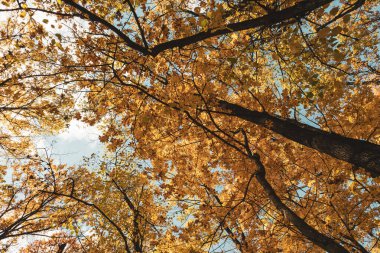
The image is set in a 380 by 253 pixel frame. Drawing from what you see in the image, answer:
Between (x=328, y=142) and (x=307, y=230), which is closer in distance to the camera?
(x=328, y=142)

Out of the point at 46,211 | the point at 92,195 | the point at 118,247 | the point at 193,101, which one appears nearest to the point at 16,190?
the point at 46,211

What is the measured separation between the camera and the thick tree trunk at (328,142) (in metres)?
3.20

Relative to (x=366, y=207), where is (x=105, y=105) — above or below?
above

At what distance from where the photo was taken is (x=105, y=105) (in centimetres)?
555

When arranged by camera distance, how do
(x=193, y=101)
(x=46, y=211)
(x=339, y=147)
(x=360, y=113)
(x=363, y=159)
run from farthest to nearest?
(x=46, y=211) < (x=360, y=113) < (x=193, y=101) < (x=339, y=147) < (x=363, y=159)

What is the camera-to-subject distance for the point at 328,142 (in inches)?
144

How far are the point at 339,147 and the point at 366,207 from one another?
371 centimetres

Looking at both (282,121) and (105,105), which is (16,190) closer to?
(105,105)

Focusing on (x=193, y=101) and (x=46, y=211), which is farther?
(x=46, y=211)

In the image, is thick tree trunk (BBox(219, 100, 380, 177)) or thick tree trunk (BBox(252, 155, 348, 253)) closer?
thick tree trunk (BBox(219, 100, 380, 177))

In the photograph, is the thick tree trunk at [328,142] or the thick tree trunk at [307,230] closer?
the thick tree trunk at [328,142]

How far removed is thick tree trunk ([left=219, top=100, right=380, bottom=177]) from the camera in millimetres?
3198

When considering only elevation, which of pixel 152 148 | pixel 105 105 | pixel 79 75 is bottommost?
pixel 152 148

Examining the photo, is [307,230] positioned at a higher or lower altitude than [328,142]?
lower
